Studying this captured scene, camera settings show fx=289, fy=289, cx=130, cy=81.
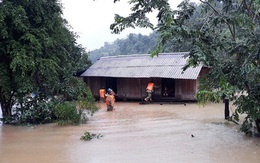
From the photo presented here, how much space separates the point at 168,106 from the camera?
1659 cm

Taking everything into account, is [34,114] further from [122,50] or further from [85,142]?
[122,50]

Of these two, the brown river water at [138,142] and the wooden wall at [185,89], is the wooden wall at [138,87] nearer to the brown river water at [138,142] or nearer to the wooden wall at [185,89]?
the wooden wall at [185,89]

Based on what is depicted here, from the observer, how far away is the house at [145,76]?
17.4m

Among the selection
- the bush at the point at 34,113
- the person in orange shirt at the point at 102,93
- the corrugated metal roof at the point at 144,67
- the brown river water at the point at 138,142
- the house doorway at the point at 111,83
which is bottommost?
the brown river water at the point at 138,142

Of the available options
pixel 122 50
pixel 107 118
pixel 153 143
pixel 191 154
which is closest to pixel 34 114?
pixel 107 118

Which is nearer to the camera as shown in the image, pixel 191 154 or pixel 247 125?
pixel 191 154

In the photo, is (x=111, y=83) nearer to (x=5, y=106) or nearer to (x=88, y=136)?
(x=5, y=106)

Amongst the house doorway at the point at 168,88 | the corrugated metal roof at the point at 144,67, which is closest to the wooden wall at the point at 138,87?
the house doorway at the point at 168,88

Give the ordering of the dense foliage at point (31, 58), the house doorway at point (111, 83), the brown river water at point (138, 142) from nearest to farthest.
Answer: the brown river water at point (138, 142) → the dense foliage at point (31, 58) → the house doorway at point (111, 83)

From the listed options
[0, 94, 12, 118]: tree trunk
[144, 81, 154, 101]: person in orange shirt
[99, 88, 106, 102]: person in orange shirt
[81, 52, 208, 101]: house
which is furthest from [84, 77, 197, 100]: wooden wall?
[0, 94, 12, 118]: tree trunk

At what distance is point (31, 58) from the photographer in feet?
38.7

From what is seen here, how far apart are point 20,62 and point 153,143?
6.10 metres

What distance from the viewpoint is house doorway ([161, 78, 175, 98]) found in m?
18.5

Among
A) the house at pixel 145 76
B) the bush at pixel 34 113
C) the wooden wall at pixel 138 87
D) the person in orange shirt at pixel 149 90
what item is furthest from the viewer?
the person in orange shirt at pixel 149 90
